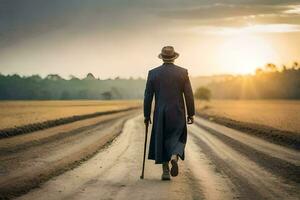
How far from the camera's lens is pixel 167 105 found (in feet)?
35.2

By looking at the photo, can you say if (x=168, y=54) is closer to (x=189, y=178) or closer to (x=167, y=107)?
(x=167, y=107)

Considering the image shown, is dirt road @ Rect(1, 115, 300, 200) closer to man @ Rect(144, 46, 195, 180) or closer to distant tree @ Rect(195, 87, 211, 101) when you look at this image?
man @ Rect(144, 46, 195, 180)

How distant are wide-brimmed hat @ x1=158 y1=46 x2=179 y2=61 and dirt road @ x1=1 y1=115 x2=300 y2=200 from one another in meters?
2.38

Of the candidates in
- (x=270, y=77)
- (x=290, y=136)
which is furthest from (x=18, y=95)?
(x=290, y=136)

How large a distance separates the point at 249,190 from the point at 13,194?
12.7 ft

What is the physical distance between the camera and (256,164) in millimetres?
12914

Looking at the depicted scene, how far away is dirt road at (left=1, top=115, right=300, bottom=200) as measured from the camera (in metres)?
8.43

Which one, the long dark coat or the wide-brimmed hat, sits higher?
the wide-brimmed hat

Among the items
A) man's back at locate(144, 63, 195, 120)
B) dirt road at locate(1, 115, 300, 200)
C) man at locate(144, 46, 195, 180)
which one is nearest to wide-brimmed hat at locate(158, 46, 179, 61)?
man at locate(144, 46, 195, 180)

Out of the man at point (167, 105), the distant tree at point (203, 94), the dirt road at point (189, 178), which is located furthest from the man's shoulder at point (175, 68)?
the distant tree at point (203, 94)

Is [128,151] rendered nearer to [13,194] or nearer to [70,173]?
[70,173]

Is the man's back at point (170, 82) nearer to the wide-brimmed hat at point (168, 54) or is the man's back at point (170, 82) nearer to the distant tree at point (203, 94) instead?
the wide-brimmed hat at point (168, 54)

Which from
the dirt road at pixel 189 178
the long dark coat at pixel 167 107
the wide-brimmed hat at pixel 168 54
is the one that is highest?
the wide-brimmed hat at pixel 168 54

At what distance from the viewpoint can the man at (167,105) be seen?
10633mm
